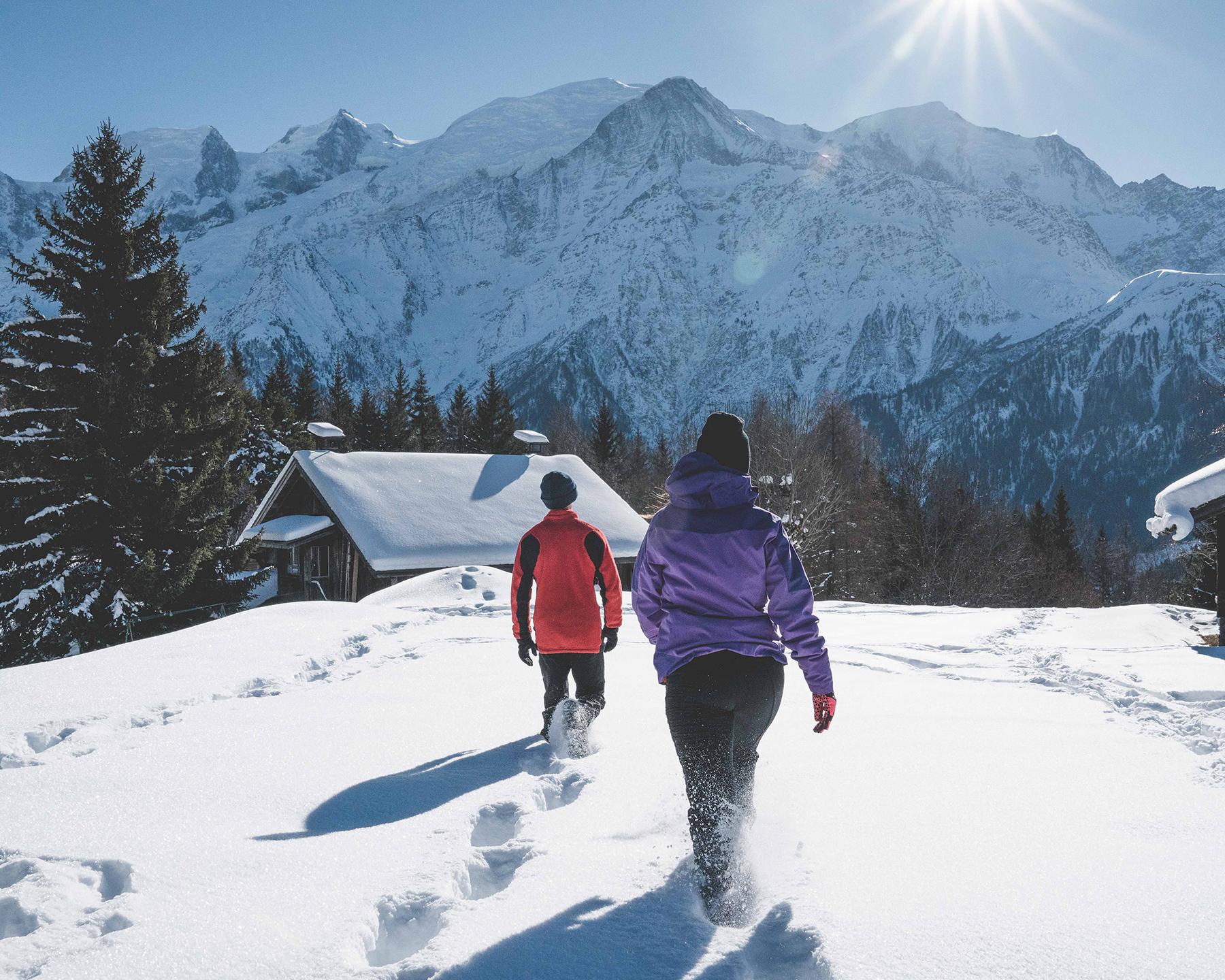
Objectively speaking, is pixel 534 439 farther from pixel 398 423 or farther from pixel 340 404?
pixel 340 404

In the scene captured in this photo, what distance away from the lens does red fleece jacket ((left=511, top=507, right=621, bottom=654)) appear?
4.91 meters

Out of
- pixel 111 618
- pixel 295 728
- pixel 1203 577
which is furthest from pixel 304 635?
pixel 1203 577

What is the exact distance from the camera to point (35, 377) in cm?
1509

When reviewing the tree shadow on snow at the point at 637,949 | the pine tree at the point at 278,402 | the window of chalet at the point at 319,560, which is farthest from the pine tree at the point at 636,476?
the tree shadow on snow at the point at 637,949

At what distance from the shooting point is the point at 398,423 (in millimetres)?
53500

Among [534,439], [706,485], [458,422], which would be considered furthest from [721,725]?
[458,422]

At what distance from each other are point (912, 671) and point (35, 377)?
17.1m

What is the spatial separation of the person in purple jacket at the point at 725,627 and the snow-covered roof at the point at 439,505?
1614 centimetres

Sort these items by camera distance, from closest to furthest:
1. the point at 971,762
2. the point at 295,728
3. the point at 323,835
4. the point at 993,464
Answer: the point at 323,835 < the point at 971,762 < the point at 295,728 < the point at 993,464

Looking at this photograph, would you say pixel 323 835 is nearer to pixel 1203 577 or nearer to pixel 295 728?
pixel 295 728

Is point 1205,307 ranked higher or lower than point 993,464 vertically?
higher

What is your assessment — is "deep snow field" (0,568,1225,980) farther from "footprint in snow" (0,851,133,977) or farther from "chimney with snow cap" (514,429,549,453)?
"chimney with snow cap" (514,429,549,453)

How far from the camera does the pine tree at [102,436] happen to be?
48.8 feet

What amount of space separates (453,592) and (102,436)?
8136 millimetres
